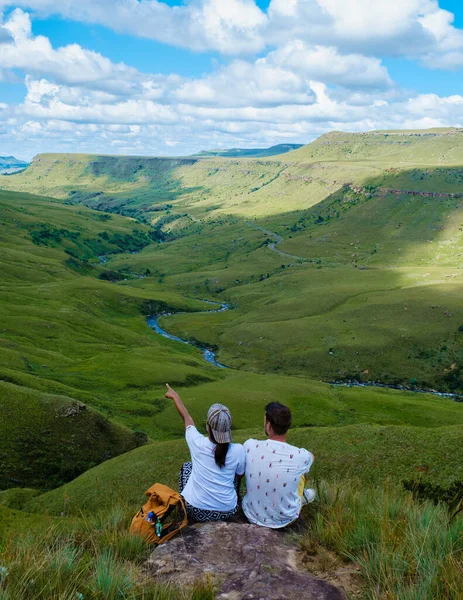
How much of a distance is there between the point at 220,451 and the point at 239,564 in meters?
3.31

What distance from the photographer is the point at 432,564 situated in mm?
9070

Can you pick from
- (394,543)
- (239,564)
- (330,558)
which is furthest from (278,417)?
(394,543)

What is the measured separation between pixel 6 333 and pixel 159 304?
89.0 metres

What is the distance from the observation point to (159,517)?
13266 mm

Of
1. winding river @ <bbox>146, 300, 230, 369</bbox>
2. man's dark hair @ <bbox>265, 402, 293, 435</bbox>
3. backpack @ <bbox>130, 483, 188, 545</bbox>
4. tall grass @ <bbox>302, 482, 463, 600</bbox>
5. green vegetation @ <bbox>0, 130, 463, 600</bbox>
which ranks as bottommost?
winding river @ <bbox>146, 300, 230, 369</bbox>

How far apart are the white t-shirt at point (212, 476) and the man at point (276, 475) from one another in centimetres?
57

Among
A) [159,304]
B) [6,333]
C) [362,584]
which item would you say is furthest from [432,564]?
[159,304]

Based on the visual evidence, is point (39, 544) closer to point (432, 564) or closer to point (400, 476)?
point (432, 564)

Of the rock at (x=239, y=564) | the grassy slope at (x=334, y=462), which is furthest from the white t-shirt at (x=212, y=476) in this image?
the grassy slope at (x=334, y=462)

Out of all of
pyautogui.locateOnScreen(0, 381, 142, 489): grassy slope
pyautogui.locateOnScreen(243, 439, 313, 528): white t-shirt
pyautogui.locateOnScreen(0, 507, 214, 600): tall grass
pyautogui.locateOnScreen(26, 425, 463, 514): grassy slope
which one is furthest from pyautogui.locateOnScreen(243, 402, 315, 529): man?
pyautogui.locateOnScreen(0, 381, 142, 489): grassy slope

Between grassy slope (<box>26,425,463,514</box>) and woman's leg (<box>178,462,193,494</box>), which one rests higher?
woman's leg (<box>178,462,193,494</box>)

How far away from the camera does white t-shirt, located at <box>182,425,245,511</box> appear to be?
46.6ft

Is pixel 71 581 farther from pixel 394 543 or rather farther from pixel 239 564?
pixel 394 543

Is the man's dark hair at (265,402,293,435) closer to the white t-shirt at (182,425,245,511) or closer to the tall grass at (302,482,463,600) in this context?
the white t-shirt at (182,425,245,511)
